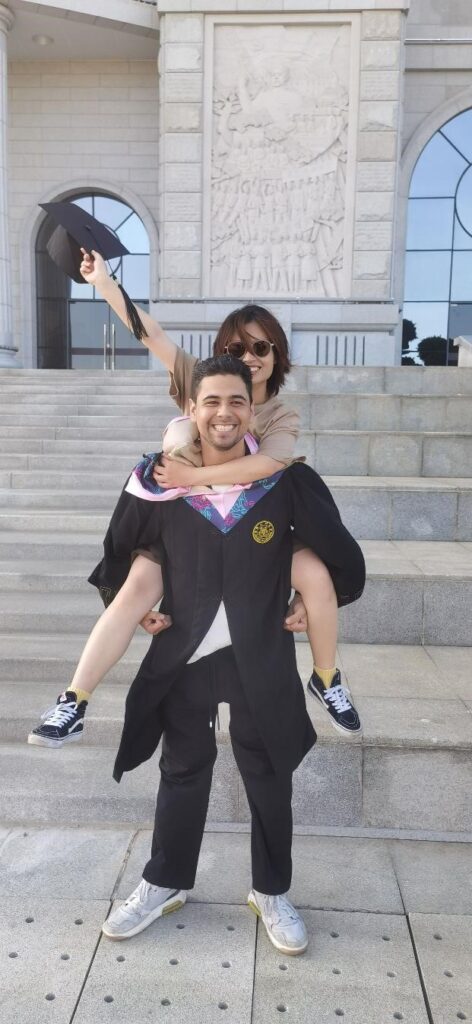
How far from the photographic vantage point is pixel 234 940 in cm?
241

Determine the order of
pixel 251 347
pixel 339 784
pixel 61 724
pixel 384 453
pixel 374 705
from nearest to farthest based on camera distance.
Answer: pixel 61 724 < pixel 251 347 < pixel 339 784 < pixel 374 705 < pixel 384 453

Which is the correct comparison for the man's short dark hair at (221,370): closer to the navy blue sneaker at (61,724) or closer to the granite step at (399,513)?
the navy blue sneaker at (61,724)

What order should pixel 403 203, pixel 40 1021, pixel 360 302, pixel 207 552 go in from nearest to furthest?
1. pixel 40 1021
2. pixel 207 552
3. pixel 360 302
4. pixel 403 203

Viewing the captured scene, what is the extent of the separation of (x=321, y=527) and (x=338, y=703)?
644mm

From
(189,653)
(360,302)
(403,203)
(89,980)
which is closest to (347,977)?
(89,980)

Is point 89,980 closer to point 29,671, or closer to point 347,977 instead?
point 347,977

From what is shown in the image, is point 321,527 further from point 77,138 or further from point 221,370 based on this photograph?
point 77,138

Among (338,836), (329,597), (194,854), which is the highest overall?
(329,597)

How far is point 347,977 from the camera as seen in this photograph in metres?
2.25

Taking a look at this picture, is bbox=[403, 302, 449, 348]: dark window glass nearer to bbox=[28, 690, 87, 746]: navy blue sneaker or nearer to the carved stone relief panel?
the carved stone relief panel

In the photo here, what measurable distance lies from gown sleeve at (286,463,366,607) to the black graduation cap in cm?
93

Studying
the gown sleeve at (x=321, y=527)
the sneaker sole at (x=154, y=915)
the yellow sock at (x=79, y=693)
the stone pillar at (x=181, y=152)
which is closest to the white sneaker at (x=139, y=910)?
the sneaker sole at (x=154, y=915)

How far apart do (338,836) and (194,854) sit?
0.88m

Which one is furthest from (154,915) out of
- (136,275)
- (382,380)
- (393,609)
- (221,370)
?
(136,275)
